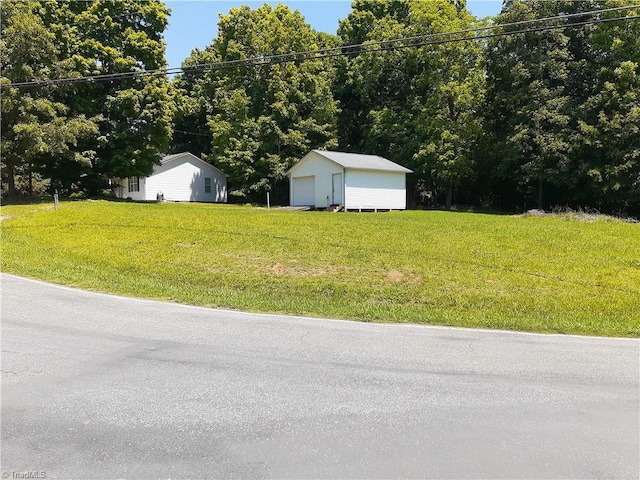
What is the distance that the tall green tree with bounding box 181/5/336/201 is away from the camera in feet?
118

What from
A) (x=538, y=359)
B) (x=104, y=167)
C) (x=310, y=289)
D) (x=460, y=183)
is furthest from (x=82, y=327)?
(x=460, y=183)

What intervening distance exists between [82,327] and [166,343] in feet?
4.77

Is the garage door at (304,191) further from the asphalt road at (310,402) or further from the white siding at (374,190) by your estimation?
the asphalt road at (310,402)

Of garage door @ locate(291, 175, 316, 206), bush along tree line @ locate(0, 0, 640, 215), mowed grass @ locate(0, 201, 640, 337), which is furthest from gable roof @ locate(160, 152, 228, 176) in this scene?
mowed grass @ locate(0, 201, 640, 337)

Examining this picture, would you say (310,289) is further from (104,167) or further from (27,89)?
(104,167)

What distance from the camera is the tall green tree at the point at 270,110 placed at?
3597 centimetres

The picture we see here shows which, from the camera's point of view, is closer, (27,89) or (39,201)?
(27,89)

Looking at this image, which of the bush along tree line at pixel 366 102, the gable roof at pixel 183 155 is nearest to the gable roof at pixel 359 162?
the bush along tree line at pixel 366 102

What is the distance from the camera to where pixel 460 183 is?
35.4m

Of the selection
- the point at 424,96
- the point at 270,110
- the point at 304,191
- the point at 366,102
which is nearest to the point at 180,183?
the point at 270,110

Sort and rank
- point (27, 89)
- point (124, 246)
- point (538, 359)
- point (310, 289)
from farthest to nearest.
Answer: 1. point (27, 89)
2. point (124, 246)
3. point (310, 289)
4. point (538, 359)

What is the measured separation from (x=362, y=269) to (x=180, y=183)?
3056 cm

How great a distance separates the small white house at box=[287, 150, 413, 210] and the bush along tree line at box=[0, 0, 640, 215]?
13.9 ft

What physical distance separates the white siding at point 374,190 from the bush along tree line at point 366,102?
4206 millimetres
